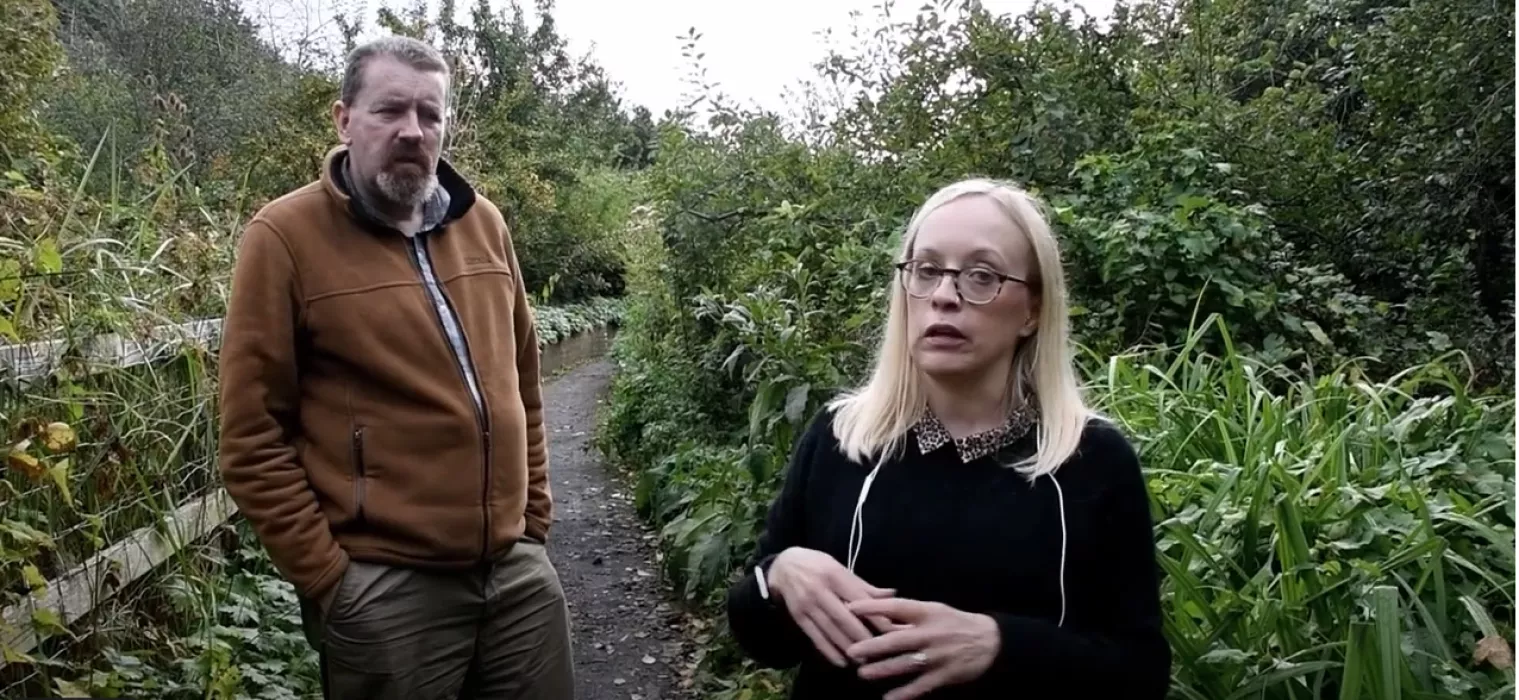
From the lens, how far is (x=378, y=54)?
231 cm

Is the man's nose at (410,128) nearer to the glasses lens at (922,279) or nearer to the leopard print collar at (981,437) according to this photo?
the glasses lens at (922,279)

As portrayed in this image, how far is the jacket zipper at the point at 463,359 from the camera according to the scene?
231 cm

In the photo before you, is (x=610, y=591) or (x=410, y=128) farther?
(x=610, y=591)

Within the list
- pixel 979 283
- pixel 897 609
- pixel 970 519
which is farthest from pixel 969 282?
pixel 897 609

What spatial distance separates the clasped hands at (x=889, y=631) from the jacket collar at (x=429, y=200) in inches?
53.8

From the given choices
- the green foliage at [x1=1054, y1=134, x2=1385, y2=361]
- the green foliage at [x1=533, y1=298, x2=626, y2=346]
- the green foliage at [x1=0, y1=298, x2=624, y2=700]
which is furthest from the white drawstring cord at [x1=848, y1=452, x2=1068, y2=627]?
the green foliage at [x1=533, y1=298, x2=626, y2=346]

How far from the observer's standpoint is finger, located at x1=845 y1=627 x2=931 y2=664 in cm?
135

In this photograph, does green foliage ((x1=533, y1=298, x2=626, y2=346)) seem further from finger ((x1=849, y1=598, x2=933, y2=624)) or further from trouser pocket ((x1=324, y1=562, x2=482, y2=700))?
finger ((x1=849, y1=598, x2=933, y2=624))

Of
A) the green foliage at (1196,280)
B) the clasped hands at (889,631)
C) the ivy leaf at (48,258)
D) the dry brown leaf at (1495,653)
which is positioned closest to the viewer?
the clasped hands at (889,631)

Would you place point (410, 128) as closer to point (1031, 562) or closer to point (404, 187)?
point (404, 187)

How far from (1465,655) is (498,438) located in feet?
6.77

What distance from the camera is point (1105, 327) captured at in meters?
4.64

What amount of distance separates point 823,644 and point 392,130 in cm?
150

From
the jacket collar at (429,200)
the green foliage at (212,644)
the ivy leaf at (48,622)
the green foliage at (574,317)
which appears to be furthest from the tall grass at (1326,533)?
→ the green foliage at (574,317)
